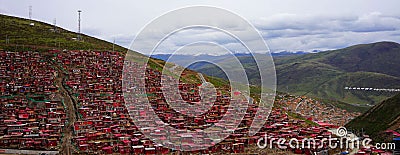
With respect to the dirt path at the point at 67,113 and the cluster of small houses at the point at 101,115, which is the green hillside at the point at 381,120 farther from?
the dirt path at the point at 67,113

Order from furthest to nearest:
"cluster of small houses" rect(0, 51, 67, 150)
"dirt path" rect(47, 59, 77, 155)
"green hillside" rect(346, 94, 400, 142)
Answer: "green hillside" rect(346, 94, 400, 142) → "cluster of small houses" rect(0, 51, 67, 150) → "dirt path" rect(47, 59, 77, 155)

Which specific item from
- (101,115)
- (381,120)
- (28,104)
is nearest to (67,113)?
(101,115)

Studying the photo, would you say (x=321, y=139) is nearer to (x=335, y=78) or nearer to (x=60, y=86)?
(x=60, y=86)

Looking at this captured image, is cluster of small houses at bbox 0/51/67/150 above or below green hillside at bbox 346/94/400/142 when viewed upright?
above

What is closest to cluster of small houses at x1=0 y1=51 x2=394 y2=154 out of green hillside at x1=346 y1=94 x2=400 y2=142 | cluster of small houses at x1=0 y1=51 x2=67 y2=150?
cluster of small houses at x1=0 y1=51 x2=67 y2=150

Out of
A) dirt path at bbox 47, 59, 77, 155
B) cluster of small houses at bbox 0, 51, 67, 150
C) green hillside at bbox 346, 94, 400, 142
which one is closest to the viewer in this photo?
dirt path at bbox 47, 59, 77, 155

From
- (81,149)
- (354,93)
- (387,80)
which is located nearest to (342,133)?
(81,149)

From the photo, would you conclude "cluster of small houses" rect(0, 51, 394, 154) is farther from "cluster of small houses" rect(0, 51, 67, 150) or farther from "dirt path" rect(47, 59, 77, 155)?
"dirt path" rect(47, 59, 77, 155)

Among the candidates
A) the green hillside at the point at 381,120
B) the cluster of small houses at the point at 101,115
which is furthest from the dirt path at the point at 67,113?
the green hillside at the point at 381,120
